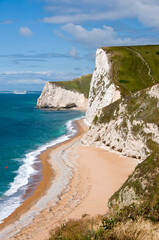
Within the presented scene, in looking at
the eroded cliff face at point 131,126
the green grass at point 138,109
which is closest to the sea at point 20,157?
the eroded cliff face at point 131,126

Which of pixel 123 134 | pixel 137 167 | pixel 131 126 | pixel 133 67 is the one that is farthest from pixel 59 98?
pixel 137 167

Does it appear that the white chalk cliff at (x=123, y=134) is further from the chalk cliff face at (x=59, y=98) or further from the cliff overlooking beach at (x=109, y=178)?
the chalk cliff face at (x=59, y=98)

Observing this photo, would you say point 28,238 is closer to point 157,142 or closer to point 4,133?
point 157,142

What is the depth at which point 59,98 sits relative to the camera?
440 ft

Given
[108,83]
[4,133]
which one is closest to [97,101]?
[108,83]

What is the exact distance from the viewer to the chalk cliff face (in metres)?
134

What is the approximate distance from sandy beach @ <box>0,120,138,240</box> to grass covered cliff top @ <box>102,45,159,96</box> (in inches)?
1028

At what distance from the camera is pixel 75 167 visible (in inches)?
1283

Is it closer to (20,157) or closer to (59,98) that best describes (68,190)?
(20,157)

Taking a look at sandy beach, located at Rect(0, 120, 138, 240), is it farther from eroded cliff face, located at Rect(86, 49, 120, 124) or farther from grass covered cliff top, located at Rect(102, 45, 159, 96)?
grass covered cliff top, located at Rect(102, 45, 159, 96)

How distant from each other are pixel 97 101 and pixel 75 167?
39.1 m

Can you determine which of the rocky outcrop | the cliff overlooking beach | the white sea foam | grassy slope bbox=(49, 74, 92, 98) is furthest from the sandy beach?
grassy slope bbox=(49, 74, 92, 98)

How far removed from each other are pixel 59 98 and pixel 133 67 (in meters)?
67.1

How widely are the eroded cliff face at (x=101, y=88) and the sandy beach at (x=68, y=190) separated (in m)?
23.8
